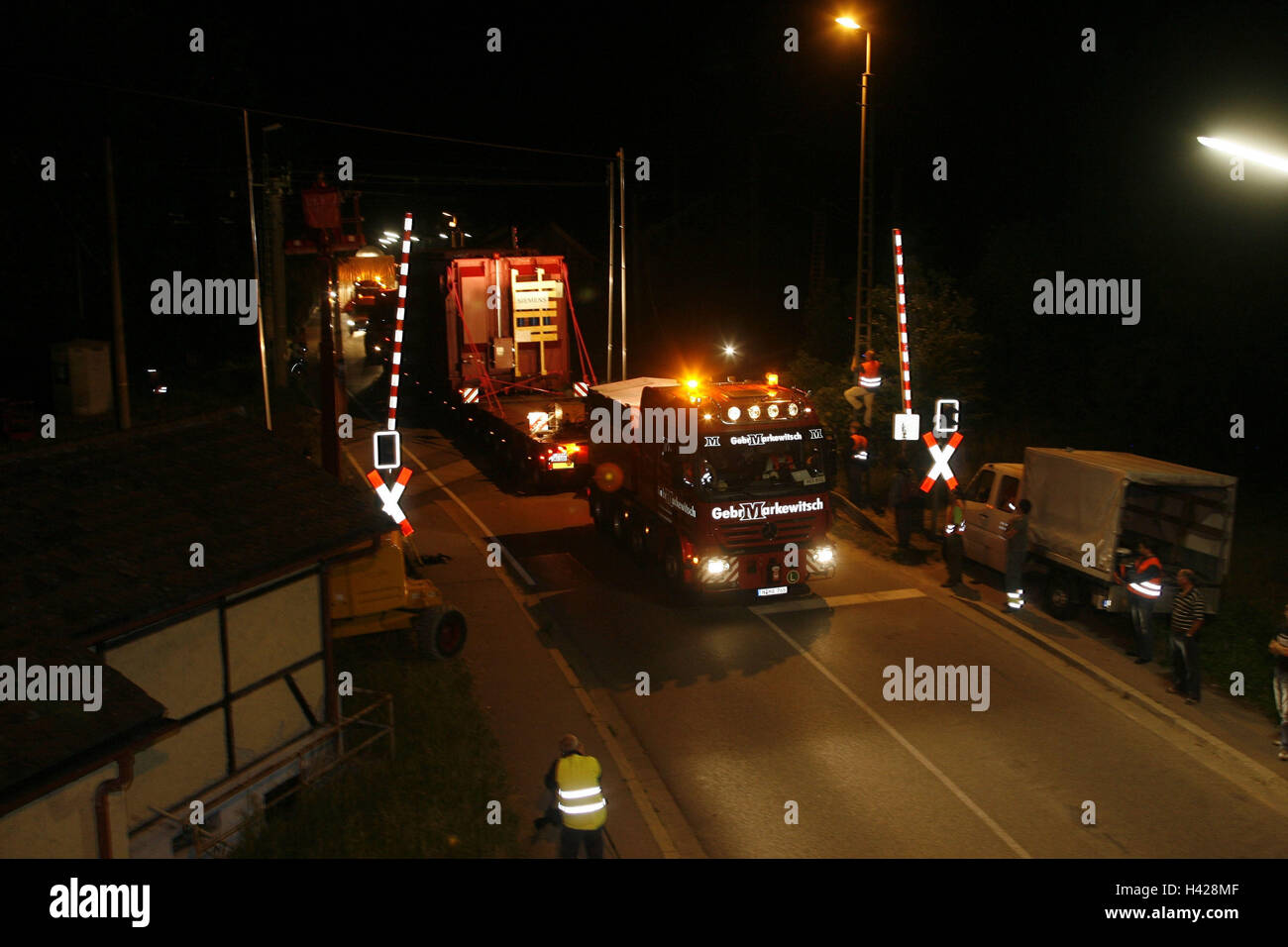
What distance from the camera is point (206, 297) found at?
3334cm

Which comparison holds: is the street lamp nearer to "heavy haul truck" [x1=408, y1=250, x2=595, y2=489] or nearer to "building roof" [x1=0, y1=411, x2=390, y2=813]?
"heavy haul truck" [x1=408, y1=250, x2=595, y2=489]

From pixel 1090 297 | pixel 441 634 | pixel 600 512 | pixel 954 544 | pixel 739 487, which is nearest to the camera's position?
pixel 441 634

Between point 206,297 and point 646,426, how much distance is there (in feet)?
72.4

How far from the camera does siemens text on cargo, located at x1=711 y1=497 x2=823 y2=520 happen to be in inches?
586

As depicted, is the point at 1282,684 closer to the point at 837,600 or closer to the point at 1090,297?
the point at 837,600

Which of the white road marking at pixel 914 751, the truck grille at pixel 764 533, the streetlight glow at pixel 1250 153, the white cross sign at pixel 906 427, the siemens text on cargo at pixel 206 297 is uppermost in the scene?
the siemens text on cargo at pixel 206 297

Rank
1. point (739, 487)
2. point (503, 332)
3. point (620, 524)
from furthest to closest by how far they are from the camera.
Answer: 1. point (503, 332)
2. point (620, 524)
3. point (739, 487)

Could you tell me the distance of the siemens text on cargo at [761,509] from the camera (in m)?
14.9

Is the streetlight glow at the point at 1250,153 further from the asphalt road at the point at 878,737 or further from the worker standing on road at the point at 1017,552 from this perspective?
the worker standing on road at the point at 1017,552

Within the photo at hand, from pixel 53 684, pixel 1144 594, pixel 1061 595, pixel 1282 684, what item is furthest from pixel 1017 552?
pixel 53 684

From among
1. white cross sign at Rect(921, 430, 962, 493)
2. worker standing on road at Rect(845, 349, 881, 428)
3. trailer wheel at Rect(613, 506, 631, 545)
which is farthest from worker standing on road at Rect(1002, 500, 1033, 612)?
trailer wheel at Rect(613, 506, 631, 545)

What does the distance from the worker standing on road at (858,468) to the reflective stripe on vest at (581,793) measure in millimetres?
12526

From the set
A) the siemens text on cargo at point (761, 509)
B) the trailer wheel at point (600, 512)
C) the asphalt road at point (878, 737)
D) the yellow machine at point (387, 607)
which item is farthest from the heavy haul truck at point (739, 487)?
the yellow machine at point (387, 607)
